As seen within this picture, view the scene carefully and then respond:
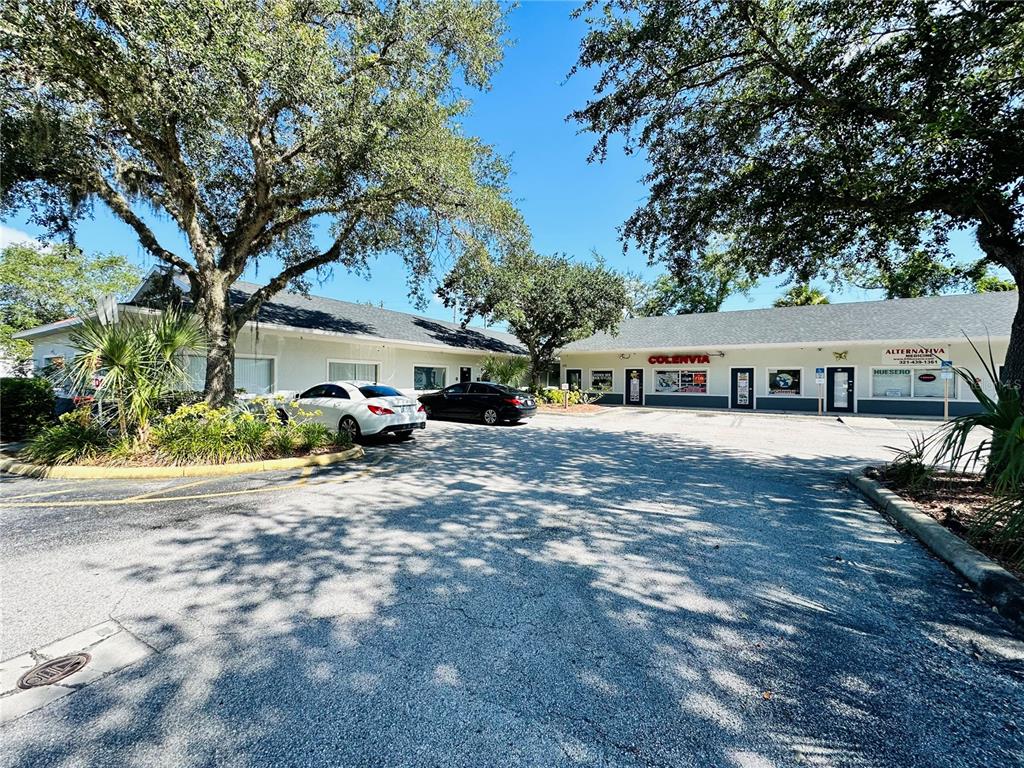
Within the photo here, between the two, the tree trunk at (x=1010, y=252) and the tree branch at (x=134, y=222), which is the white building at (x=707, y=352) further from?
the tree trunk at (x=1010, y=252)

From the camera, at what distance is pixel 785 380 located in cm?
2164

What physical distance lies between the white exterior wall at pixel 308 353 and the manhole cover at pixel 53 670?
12515 mm

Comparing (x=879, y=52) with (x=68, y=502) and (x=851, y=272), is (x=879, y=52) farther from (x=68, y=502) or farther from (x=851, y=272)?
(x=68, y=502)

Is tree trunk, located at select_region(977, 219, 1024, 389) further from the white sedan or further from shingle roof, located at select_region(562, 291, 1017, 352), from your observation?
shingle roof, located at select_region(562, 291, 1017, 352)

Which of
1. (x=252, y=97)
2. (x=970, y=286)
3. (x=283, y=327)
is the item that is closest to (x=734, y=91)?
(x=252, y=97)

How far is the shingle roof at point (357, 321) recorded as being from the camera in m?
15.4

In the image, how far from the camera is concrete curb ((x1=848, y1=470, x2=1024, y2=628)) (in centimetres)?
316

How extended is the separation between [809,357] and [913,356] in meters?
3.65

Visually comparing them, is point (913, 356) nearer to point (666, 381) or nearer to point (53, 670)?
point (666, 381)

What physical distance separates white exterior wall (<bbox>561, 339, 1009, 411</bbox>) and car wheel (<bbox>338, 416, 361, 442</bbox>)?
17.4m

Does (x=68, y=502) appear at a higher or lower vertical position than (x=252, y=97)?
lower

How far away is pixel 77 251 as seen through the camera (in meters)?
11.8

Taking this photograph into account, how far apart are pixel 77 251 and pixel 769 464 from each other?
1741 cm

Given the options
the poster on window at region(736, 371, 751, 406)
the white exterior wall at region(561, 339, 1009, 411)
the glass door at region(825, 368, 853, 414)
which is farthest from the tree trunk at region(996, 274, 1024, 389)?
the poster on window at region(736, 371, 751, 406)
